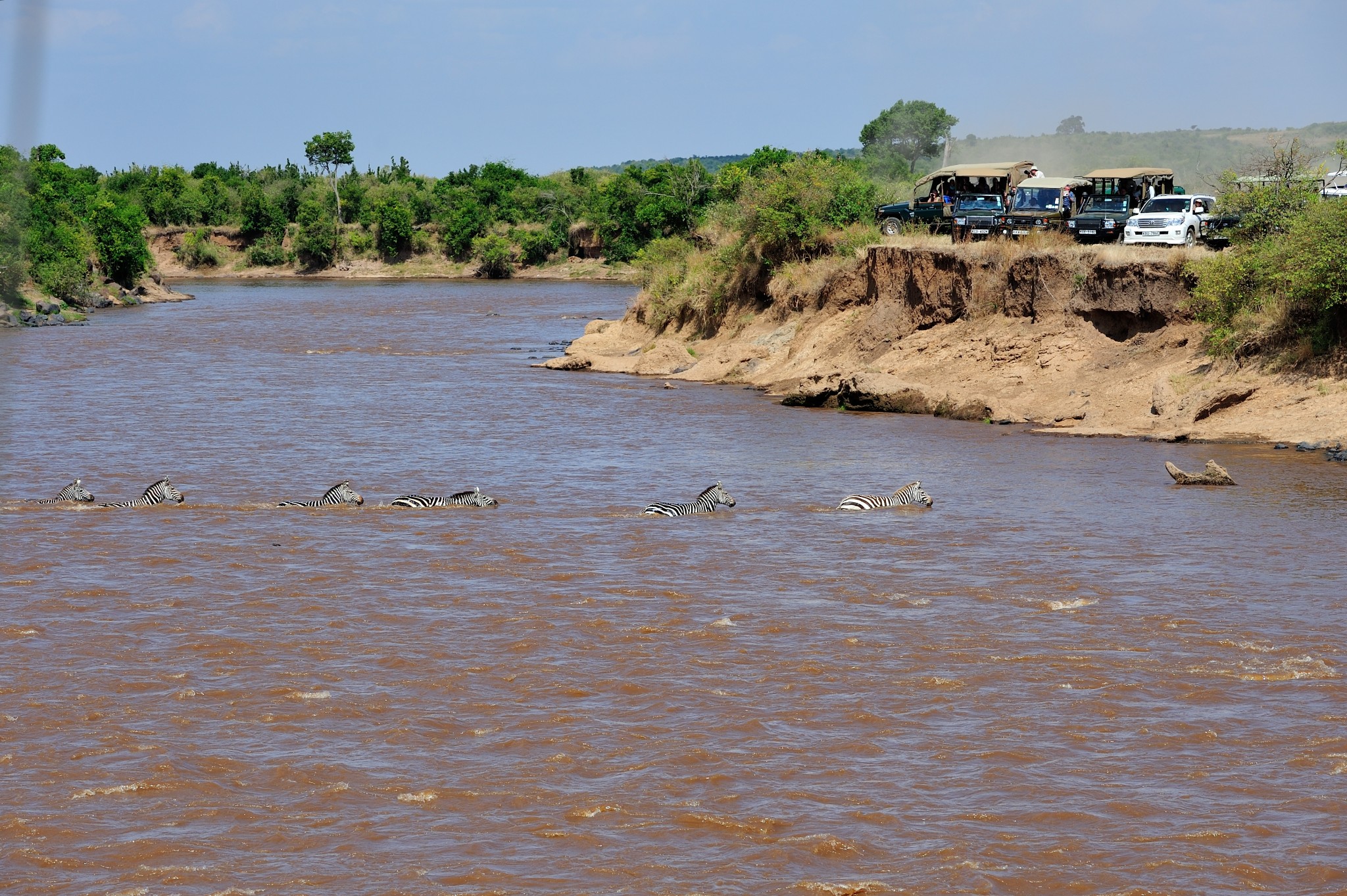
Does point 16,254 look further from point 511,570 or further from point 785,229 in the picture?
point 785,229

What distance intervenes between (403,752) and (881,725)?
3297mm

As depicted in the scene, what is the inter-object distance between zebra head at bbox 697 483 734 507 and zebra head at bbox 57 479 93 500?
25.7ft

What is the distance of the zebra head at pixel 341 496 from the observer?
17234mm

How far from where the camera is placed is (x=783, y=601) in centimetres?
1276

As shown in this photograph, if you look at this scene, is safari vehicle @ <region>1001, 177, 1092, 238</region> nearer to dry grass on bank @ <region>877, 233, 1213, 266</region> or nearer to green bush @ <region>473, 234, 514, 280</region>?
dry grass on bank @ <region>877, 233, 1213, 266</region>

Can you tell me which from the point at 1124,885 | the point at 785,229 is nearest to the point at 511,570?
the point at 1124,885

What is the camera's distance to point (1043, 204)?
3141 cm

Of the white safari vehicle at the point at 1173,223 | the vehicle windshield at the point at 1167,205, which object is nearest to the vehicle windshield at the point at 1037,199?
the vehicle windshield at the point at 1167,205

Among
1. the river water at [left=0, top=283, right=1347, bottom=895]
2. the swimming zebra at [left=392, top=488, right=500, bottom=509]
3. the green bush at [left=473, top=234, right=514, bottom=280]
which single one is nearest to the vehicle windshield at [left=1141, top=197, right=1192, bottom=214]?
the river water at [left=0, top=283, right=1347, bottom=895]

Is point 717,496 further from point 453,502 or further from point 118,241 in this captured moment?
point 118,241

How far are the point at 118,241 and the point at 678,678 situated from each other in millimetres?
63787

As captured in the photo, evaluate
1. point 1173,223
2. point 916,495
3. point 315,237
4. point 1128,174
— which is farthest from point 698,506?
point 315,237

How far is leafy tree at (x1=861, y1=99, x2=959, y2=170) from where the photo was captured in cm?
12131

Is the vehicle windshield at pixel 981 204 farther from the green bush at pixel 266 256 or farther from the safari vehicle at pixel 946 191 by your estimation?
the green bush at pixel 266 256
